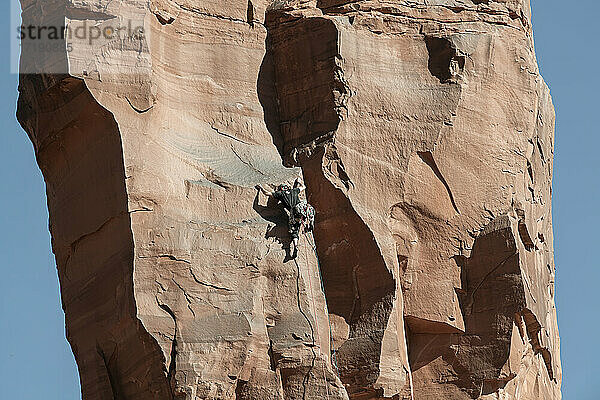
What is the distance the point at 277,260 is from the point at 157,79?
95.0 inches

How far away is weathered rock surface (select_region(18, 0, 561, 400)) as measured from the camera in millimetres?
15734

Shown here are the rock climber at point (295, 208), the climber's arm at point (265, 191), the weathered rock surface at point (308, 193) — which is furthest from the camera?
the climber's arm at point (265, 191)

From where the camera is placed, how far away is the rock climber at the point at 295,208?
1633 cm

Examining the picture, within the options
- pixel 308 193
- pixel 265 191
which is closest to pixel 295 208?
pixel 265 191

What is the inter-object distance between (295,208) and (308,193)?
27.2 inches

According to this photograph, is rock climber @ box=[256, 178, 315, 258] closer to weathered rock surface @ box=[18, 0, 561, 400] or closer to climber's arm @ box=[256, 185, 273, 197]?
climber's arm @ box=[256, 185, 273, 197]

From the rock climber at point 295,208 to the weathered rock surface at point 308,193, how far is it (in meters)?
0.12

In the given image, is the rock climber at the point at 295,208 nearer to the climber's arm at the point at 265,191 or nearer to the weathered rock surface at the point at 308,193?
the climber's arm at the point at 265,191

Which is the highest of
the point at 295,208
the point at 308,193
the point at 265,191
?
the point at 308,193

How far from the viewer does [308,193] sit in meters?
17.0

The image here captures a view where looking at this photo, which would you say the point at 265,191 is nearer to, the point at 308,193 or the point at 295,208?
the point at 295,208

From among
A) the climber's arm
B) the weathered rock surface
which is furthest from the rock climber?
the weathered rock surface

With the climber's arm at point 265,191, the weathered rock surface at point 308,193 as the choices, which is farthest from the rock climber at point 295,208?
the weathered rock surface at point 308,193

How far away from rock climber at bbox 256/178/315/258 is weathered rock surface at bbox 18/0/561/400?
4.6 inches
